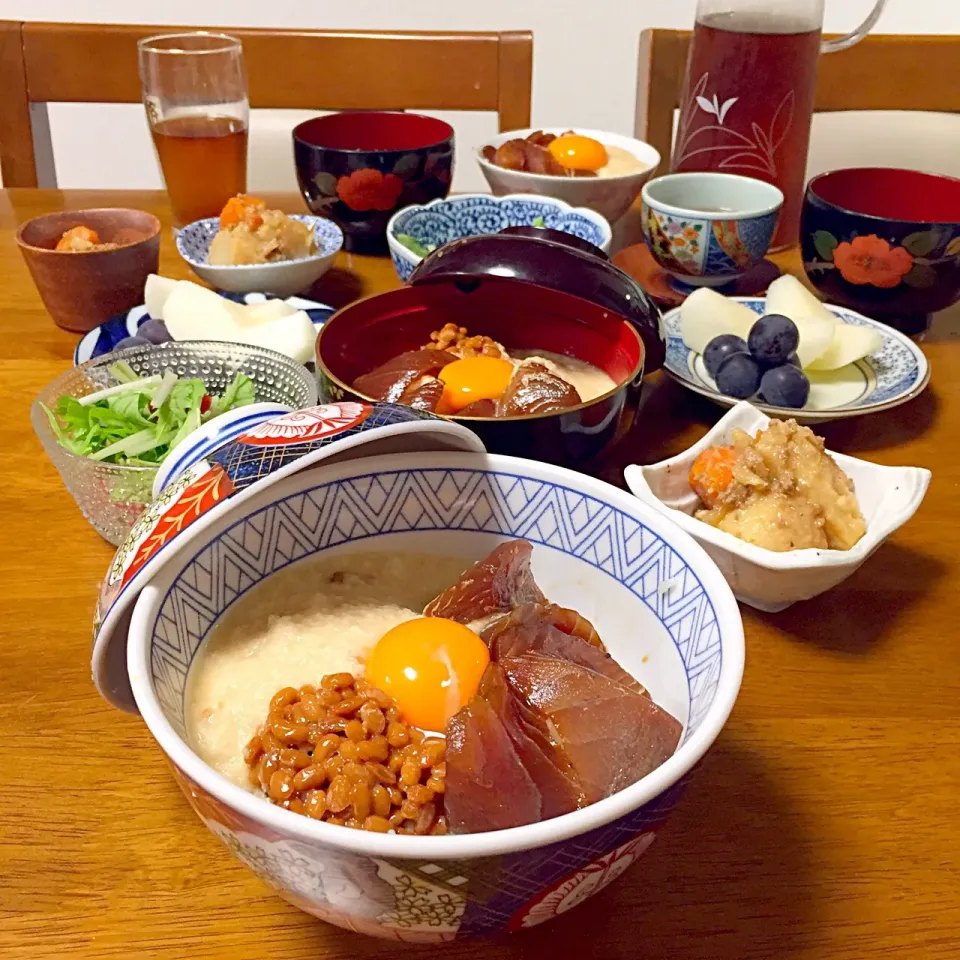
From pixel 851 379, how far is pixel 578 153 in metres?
0.82

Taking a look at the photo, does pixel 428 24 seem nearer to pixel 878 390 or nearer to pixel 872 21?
pixel 872 21

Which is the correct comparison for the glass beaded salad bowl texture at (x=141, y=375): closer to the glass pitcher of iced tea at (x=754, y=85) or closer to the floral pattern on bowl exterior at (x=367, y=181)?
the floral pattern on bowl exterior at (x=367, y=181)

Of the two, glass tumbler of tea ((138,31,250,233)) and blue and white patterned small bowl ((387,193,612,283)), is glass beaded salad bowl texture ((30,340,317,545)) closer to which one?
blue and white patterned small bowl ((387,193,612,283))

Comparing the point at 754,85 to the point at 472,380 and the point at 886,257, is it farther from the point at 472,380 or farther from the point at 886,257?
the point at 472,380

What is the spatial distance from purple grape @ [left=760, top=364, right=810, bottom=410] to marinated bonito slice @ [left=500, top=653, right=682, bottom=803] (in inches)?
25.1

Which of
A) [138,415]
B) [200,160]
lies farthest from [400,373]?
[200,160]

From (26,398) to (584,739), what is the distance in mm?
978

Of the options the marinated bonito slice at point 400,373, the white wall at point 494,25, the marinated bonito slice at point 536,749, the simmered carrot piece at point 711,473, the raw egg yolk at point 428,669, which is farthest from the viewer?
the white wall at point 494,25

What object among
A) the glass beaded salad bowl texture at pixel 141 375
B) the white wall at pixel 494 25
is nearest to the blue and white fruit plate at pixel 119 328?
the glass beaded salad bowl texture at pixel 141 375

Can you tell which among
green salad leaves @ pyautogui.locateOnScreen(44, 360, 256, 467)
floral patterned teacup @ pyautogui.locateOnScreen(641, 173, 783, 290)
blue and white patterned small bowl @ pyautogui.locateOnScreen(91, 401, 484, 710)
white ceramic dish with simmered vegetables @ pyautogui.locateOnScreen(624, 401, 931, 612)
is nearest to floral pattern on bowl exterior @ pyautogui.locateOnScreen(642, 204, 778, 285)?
floral patterned teacup @ pyautogui.locateOnScreen(641, 173, 783, 290)

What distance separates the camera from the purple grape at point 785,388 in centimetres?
122

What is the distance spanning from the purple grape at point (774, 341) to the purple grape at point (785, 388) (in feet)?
0.08

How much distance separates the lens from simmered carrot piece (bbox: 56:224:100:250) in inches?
57.6

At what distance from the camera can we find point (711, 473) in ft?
3.31
